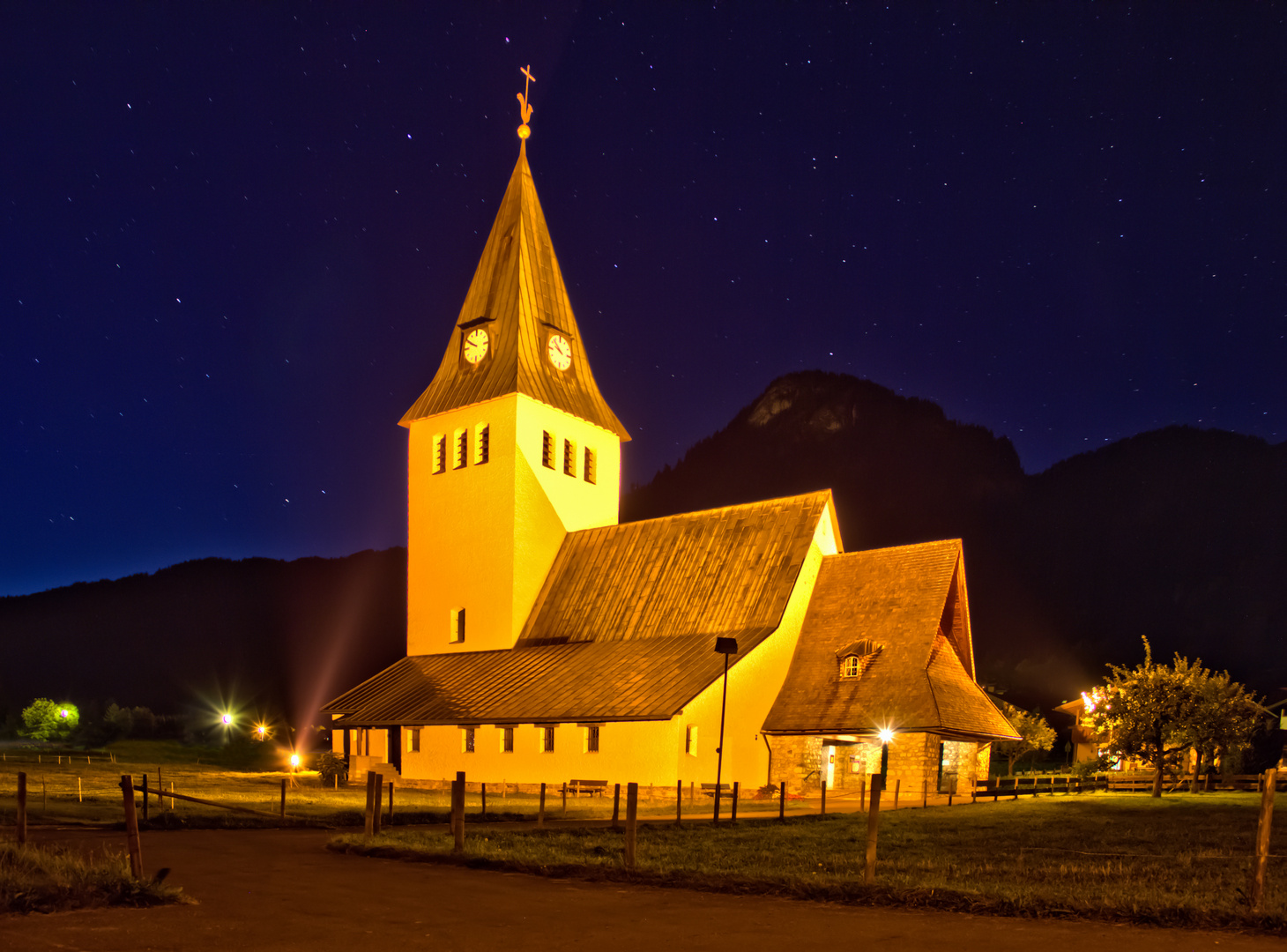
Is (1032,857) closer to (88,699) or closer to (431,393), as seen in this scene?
(431,393)

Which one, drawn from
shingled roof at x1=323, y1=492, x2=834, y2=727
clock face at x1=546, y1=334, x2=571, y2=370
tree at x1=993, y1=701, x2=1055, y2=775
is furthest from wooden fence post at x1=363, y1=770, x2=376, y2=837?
tree at x1=993, y1=701, x2=1055, y2=775

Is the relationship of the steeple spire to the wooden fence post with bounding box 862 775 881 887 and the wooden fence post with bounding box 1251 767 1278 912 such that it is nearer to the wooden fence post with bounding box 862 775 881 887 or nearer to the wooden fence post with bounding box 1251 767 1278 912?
the wooden fence post with bounding box 862 775 881 887

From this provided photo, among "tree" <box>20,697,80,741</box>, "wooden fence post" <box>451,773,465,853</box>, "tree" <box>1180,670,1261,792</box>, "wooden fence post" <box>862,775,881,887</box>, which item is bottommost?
"tree" <box>20,697,80,741</box>

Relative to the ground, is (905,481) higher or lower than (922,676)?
higher

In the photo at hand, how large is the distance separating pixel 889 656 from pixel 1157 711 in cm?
1129

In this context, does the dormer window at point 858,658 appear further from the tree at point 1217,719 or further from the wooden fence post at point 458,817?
the wooden fence post at point 458,817

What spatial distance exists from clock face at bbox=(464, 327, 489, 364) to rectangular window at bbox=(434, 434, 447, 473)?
3.59 meters

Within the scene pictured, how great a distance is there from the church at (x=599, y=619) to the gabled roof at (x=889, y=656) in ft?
0.27

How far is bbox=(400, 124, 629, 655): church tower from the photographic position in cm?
4497

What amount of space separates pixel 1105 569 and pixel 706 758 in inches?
4833

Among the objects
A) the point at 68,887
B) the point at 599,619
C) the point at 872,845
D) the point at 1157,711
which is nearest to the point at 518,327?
the point at 599,619

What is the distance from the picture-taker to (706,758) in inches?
1342

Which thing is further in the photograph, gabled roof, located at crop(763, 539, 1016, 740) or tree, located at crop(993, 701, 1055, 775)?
tree, located at crop(993, 701, 1055, 775)

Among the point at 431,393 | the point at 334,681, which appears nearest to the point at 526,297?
the point at 431,393
